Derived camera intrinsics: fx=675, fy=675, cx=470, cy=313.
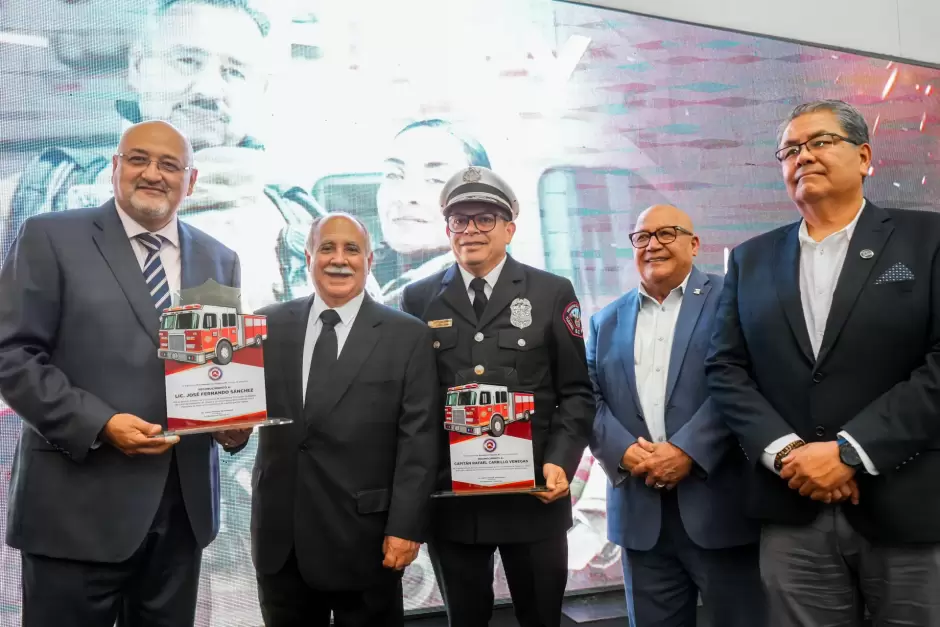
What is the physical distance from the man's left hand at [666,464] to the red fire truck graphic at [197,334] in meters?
1.30

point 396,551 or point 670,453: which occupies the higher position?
point 670,453

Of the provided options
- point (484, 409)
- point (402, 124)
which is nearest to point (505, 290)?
point (484, 409)

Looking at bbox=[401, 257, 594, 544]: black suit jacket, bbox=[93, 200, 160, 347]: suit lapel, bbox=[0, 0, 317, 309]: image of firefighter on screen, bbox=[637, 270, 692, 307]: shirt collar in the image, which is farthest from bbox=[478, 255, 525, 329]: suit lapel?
bbox=[0, 0, 317, 309]: image of firefighter on screen

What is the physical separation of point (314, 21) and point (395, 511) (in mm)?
2460

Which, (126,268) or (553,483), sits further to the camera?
(553,483)

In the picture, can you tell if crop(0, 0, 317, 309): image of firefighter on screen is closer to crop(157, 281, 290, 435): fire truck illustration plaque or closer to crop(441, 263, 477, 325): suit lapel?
crop(441, 263, 477, 325): suit lapel

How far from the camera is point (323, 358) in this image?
195 cm

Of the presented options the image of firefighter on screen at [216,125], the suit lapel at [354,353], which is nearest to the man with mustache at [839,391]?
the suit lapel at [354,353]

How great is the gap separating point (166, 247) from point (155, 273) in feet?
0.32

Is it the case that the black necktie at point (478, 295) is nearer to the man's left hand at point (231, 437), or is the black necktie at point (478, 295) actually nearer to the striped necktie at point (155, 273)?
the man's left hand at point (231, 437)

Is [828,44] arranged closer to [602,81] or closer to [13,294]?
[602,81]

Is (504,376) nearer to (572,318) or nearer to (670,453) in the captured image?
(572,318)

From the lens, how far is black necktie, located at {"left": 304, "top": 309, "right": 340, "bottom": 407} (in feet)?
6.31

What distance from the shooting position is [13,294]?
1.78 metres
